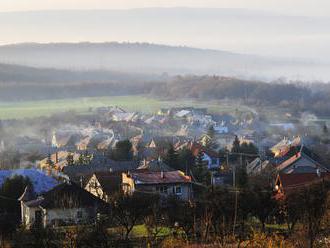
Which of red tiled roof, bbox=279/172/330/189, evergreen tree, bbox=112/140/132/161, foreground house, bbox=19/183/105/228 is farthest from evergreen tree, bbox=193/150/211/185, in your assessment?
foreground house, bbox=19/183/105/228

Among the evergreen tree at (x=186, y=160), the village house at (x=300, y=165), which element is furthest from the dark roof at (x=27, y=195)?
the evergreen tree at (x=186, y=160)

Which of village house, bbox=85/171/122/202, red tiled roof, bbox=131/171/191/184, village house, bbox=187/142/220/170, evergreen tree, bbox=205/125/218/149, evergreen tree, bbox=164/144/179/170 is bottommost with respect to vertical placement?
evergreen tree, bbox=205/125/218/149

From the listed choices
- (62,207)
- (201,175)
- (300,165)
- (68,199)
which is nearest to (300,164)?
(300,165)

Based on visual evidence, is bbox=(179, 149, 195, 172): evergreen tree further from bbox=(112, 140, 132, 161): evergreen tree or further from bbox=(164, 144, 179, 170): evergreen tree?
bbox=(112, 140, 132, 161): evergreen tree

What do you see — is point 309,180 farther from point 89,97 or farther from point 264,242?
point 89,97

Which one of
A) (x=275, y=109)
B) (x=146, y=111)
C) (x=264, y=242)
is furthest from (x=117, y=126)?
(x=264, y=242)

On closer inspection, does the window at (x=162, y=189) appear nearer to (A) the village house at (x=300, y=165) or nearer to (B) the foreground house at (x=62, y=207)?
(B) the foreground house at (x=62, y=207)
